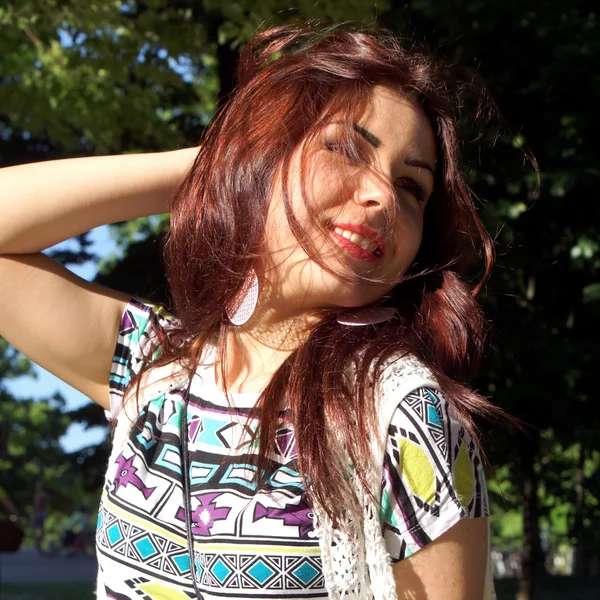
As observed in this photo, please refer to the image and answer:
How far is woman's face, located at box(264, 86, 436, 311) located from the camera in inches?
63.6

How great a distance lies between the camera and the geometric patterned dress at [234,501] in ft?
4.70

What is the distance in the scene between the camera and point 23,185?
1830mm

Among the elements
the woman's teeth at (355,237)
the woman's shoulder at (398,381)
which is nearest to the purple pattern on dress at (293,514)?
the woman's shoulder at (398,381)

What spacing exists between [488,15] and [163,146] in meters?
2.53

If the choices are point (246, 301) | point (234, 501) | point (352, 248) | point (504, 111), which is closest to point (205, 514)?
point (234, 501)

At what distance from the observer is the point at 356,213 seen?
1.62 metres

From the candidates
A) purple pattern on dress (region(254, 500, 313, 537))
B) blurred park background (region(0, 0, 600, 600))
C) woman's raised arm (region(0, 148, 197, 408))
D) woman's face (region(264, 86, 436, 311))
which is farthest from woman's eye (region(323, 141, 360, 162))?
blurred park background (region(0, 0, 600, 600))

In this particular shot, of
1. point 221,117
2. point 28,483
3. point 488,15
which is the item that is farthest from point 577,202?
point 28,483

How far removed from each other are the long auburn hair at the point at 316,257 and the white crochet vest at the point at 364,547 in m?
0.03

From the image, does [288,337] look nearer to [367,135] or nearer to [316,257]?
[316,257]

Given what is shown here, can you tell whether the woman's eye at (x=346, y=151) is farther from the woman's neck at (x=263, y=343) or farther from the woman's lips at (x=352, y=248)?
the woman's neck at (x=263, y=343)

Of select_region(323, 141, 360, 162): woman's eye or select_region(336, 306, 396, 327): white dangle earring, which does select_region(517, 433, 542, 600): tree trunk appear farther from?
select_region(323, 141, 360, 162): woman's eye

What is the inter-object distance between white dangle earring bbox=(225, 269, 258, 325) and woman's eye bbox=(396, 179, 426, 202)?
33 cm

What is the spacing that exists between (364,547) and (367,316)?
470mm
